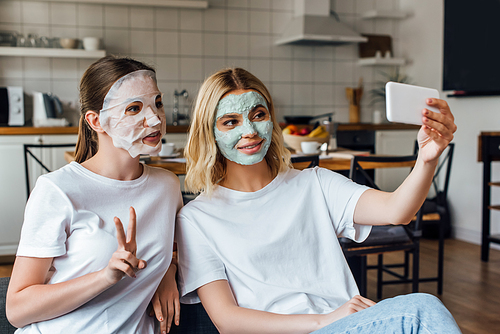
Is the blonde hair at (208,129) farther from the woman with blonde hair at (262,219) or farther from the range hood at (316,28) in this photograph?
the range hood at (316,28)

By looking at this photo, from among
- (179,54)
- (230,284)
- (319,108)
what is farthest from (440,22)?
(230,284)

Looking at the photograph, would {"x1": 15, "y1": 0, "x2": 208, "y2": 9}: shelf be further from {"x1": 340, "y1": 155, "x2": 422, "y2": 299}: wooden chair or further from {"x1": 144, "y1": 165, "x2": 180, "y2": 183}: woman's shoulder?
{"x1": 144, "y1": 165, "x2": 180, "y2": 183}: woman's shoulder

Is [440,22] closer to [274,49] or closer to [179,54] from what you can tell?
[274,49]

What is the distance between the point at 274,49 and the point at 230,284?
3.64 metres

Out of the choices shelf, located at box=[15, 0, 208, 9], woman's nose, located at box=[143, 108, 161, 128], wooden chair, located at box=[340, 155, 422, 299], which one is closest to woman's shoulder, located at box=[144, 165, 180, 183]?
woman's nose, located at box=[143, 108, 161, 128]

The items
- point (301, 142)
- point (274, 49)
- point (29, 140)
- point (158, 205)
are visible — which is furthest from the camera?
point (274, 49)

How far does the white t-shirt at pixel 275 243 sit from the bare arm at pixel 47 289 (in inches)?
10.7

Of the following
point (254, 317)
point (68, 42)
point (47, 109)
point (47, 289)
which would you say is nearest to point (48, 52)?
point (68, 42)

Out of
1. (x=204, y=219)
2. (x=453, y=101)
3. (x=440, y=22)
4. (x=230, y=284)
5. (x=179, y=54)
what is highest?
(x=440, y=22)

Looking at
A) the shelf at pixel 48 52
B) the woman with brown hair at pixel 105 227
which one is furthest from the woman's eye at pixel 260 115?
A: the shelf at pixel 48 52

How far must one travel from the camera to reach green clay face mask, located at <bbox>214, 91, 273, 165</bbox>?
4.23ft

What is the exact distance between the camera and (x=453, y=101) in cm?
404

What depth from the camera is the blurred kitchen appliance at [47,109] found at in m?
3.65

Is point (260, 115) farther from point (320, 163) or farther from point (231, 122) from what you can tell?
point (320, 163)
